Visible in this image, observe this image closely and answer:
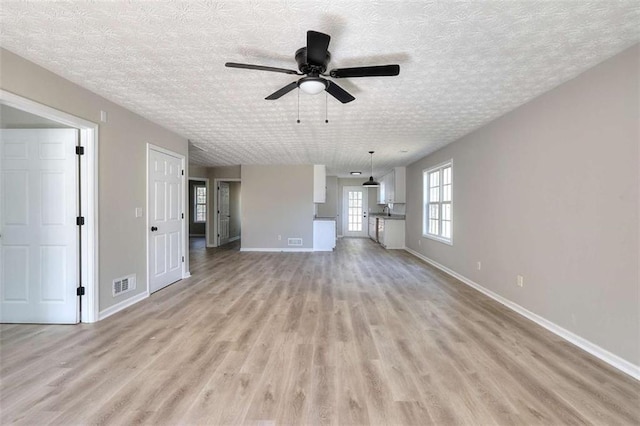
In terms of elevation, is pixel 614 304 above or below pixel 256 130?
below

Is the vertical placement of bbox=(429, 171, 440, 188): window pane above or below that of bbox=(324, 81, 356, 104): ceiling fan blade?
below

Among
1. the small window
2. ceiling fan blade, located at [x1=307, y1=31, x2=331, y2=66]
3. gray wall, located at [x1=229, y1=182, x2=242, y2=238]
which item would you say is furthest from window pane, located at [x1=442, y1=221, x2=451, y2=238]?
the small window

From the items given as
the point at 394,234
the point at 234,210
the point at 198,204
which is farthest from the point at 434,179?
the point at 198,204

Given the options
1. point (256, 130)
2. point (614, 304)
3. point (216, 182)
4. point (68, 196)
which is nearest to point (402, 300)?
point (614, 304)

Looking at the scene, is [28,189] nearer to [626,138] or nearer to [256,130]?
[256,130]

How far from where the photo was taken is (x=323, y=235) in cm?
806

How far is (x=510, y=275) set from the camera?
353 cm

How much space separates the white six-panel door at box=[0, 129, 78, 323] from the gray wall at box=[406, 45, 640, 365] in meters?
4.97

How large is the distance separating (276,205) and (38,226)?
5.37 meters

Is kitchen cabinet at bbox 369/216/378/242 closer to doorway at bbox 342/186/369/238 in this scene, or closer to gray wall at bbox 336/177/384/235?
doorway at bbox 342/186/369/238

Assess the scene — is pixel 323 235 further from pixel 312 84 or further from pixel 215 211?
pixel 312 84

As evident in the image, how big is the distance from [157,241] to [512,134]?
504 centimetres

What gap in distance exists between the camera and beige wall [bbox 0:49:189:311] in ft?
8.32

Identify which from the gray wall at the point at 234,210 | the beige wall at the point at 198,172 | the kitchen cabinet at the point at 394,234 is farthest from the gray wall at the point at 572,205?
the gray wall at the point at 234,210
